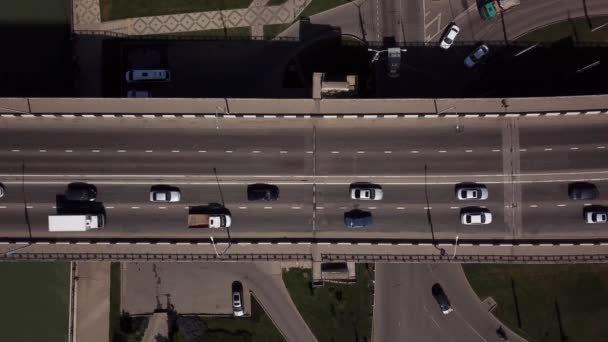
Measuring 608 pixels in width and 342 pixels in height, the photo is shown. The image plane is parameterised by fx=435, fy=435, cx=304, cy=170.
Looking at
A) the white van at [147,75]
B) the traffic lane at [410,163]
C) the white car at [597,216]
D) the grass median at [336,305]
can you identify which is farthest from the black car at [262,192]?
the white car at [597,216]

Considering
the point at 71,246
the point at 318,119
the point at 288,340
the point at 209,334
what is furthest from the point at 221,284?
the point at 318,119

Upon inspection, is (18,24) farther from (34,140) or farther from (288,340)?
(288,340)

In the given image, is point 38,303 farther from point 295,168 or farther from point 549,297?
point 549,297

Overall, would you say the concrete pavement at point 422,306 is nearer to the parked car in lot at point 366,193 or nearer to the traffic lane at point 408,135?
the parked car in lot at point 366,193

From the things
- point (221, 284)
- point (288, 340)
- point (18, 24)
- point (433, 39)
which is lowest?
point (288, 340)

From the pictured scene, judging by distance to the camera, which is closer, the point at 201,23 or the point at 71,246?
the point at 71,246

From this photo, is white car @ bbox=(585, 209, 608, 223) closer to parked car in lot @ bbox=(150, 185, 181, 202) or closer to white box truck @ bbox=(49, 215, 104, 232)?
parked car in lot @ bbox=(150, 185, 181, 202)

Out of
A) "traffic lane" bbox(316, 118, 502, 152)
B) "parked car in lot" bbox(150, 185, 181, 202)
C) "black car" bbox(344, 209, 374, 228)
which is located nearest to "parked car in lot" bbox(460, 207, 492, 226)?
"traffic lane" bbox(316, 118, 502, 152)
